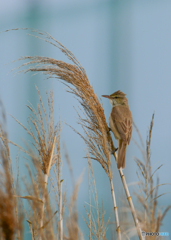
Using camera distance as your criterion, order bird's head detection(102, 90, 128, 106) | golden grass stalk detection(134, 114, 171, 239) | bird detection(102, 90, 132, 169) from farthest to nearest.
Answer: bird's head detection(102, 90, 128, 106), bird detection(102, 90, 132, 169), golden grass stalk detection(134, 114, 171, 239)

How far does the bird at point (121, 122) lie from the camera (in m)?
2.08

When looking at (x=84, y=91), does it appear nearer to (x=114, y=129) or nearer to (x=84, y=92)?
(x=84, y=92)

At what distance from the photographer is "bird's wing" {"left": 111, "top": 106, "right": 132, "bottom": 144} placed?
2113 mm

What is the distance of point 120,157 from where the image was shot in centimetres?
184

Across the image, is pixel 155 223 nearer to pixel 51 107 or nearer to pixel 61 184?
pixel 61 184

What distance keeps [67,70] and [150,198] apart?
0.75 meters

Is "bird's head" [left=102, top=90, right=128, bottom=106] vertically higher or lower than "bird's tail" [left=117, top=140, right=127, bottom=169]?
higher

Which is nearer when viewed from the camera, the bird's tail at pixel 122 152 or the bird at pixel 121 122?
the bird's tail at pixel 122 152

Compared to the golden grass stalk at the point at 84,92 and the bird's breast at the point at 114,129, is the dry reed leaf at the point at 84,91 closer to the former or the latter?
the golden grass stalk at the point at 84,92

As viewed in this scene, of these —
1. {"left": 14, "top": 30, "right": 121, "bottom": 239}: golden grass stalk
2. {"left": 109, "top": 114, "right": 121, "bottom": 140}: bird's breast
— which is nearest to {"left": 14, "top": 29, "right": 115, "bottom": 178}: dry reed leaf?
{"left": 14, "top": 30, "right": 121, "bottom": 239}: golden grass stalk

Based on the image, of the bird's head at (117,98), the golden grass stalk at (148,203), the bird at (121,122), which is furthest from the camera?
the bird's head at (117,98)

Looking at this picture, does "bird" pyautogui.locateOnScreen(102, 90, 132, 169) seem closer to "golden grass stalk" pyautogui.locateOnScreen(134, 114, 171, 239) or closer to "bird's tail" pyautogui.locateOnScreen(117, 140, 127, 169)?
"bird's tail" pyautogui.locateOnScreen(117, 140, 127, 169)

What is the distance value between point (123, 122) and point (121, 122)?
25mm

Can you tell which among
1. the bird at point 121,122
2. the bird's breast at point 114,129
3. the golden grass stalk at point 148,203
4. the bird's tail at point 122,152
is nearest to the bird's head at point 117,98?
the bird at point 121,122
